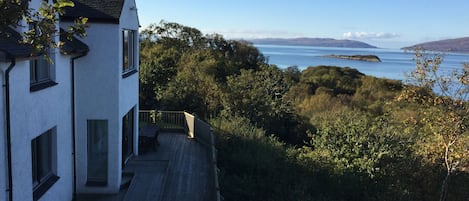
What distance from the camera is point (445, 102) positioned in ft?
47.7

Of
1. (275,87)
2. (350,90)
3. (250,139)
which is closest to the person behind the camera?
→ (250,139)

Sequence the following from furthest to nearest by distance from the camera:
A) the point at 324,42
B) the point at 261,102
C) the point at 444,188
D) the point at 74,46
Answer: the point at 324,42 → the point at 261,102 → the point at 444,188 → the point at 74,46

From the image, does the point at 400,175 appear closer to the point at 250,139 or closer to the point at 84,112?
the point at 250,139

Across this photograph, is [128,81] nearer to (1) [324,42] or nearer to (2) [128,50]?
(2) [128,50]

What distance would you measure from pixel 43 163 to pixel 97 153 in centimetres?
267

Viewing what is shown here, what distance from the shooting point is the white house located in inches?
313

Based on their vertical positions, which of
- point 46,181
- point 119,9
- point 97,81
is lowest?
point 46,181

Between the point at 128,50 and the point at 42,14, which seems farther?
the point at 128,50

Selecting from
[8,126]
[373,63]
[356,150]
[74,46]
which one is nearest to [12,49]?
[8,126]

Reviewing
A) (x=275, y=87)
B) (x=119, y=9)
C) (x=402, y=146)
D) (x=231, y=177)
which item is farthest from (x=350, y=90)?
(x=119, y=9)

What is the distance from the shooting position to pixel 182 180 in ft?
44.2

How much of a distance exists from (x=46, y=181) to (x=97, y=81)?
119 inches

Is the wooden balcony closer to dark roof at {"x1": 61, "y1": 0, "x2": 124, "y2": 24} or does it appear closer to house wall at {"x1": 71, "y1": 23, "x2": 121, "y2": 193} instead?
house wall at {"x1": 71, "y1": 23, "x2": 121, "y2": 193}

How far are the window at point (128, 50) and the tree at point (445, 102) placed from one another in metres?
9.09
